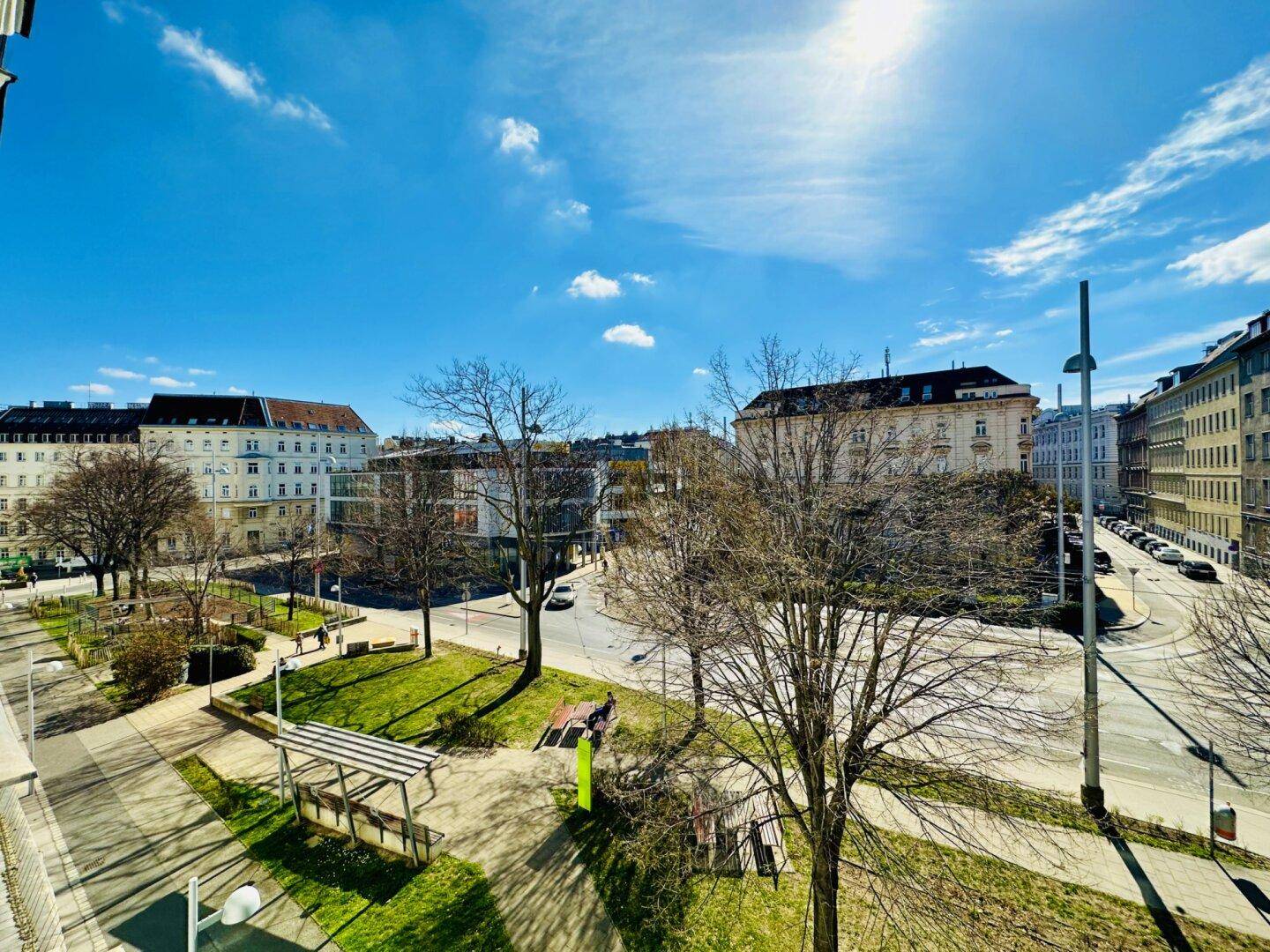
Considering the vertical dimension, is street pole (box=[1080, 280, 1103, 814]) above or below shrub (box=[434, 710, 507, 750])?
above

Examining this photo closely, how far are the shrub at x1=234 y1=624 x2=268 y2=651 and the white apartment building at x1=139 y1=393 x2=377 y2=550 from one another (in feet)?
99.2

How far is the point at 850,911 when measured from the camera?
8180 millimetres

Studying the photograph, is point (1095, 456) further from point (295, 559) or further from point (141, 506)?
point (141, 506)

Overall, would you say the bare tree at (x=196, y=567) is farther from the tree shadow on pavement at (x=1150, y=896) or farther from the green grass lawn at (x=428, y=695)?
the tree shadow on pavement at (x=1150, y=896)

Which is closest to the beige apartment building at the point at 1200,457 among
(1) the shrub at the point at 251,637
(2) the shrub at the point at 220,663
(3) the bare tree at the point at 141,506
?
(2) the shrub at the point at 220,663

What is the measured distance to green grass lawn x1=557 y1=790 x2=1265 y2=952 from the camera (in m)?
7.14

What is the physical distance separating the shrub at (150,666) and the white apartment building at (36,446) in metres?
39.2

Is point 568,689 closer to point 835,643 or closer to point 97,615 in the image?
point 835,643

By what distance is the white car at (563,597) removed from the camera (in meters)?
29.9

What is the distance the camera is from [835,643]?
759 centimetres

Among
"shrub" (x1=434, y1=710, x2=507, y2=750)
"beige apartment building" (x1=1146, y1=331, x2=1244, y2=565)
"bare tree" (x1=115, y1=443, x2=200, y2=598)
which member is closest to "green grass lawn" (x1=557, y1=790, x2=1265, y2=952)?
"shrub" (x1=434, y1=710, x2=507, y2=750)

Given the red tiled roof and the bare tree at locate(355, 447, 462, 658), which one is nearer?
the bare tree at locate(355, 447, 462, 658)

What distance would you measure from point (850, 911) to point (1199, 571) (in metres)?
38.9

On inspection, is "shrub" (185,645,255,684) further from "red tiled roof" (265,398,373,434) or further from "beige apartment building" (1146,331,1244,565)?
"beige apartment building" (1146,331,1244,565)
